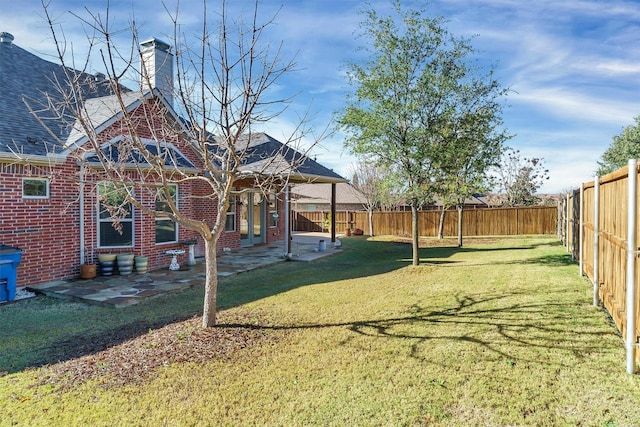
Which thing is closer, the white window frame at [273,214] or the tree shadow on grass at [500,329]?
the tree shadow on grass at [500,329]

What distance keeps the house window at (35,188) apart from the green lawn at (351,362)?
8.02 feet

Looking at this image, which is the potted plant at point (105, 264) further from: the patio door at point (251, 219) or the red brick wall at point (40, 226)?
the patio door at point (251, 219)

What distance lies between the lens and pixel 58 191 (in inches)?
349

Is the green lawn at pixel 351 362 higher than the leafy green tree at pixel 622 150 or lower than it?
lower

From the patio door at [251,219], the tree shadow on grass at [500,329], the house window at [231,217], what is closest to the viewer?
the tree shadow on grass at [500,329]

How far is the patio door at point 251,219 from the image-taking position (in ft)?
50.7

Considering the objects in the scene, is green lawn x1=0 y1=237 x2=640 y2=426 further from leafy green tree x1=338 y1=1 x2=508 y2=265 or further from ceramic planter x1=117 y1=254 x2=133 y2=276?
leafy green tree x1=338 y1=1 x2=508 y2=265

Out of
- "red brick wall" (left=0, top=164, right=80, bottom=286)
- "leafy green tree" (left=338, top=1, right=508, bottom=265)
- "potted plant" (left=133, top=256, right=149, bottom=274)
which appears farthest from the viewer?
"leafy green tree" (left=338, top=1, right=508, bottom=265)

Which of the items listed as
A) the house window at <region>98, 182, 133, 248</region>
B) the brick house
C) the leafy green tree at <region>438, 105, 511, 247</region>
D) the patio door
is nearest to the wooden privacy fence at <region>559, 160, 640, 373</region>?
the leafy green tree at <region>438, 105, 511, 247</region>

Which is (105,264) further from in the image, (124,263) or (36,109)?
(36,109)

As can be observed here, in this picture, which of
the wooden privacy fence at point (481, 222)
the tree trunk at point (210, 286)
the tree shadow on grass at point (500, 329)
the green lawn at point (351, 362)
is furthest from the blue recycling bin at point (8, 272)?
the wooden privacy fence at point (481, 222)

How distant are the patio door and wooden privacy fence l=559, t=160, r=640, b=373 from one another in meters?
11.2

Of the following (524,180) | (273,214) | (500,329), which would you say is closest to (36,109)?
(273,214)

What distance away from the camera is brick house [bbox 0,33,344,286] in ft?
26.3
